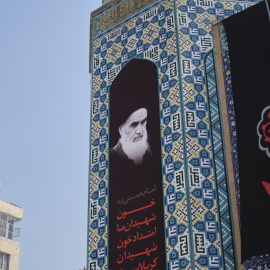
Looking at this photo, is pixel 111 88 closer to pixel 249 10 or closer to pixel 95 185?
pixel 95 185

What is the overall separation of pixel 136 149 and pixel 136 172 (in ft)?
1.05

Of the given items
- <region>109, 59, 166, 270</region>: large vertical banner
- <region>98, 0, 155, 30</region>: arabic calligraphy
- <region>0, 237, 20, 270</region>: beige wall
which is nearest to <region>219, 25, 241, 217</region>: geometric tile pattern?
<region>109, 59, 166, 270</region>: large vertical banner

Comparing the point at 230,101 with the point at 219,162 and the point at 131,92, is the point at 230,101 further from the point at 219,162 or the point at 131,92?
the point at 131,92

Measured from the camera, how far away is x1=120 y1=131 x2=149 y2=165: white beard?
7.80m

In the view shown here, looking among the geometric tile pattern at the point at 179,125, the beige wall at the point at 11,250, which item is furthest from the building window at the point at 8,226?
the geometric tile pattern at the point at 179,125

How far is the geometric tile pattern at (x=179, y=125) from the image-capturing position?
6.88 meters

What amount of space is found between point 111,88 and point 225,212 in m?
2.61

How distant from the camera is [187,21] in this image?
8.38m

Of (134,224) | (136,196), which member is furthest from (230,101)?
(134,224)

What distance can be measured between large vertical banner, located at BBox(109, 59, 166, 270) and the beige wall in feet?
32.5

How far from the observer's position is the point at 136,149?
788 centimetres

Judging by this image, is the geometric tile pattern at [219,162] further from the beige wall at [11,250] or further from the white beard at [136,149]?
the beige wall at [11,250]

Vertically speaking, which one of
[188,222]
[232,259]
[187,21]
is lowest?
[232,259]

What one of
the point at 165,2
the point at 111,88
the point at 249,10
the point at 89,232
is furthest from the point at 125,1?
the point at 89,232
